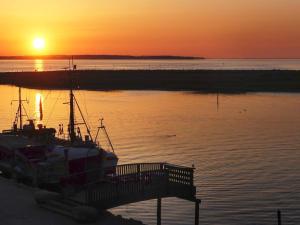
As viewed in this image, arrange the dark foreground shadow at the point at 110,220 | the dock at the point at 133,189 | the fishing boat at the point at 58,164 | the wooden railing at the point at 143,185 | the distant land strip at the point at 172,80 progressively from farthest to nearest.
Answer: the distant land strip at the point at 172,80
the fishing boat at the point at 58,164
the wooden railing at the point at 143,185
the dock at the point at 133,189
the dark foreground shadow at the point at 110,220

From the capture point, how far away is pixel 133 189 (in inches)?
957

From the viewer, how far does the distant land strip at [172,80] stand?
137 meters

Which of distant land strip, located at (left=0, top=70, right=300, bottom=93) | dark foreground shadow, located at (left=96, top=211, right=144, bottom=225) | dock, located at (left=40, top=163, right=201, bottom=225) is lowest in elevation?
dark foreground shadow, located at (left=96, top=211, right=144, bottom=225)

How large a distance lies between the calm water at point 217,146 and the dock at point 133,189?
224 centimetres

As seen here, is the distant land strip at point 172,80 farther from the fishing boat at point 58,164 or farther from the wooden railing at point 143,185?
the wooden railing at point 143,185

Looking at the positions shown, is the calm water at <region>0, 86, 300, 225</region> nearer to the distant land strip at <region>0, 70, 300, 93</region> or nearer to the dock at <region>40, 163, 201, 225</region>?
the dock at <region>40, 163, 201, 225</region>

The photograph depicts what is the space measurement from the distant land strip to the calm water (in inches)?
1391

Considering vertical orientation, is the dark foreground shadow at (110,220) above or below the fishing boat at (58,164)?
below

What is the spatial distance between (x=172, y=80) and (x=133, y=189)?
131343mm

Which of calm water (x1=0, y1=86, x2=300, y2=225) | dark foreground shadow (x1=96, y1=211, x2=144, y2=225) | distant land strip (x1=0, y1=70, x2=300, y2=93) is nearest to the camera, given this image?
dark foreground shadow (x1=96, y1=211, x2=144, y2=225)

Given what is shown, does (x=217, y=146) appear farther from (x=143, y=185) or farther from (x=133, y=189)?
(x=133, y=189)

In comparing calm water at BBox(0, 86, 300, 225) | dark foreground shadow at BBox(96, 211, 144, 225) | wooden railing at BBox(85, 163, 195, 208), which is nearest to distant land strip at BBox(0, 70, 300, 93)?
calm water at BBox(0, 86, 300, 225)

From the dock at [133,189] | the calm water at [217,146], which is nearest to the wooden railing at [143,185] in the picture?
the dock at [133,189]

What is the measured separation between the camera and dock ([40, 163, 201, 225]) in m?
23.6
